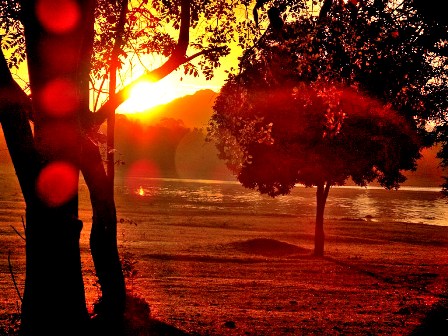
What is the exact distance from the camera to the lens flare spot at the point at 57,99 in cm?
797

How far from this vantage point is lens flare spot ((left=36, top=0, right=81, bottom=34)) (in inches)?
306

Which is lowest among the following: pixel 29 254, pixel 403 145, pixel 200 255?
pixel 200 255

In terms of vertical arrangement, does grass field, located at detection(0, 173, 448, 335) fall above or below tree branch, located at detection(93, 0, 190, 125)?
below

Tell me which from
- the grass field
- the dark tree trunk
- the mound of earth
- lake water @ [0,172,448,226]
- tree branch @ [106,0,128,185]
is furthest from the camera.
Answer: lake water @ [0,172,448,226]

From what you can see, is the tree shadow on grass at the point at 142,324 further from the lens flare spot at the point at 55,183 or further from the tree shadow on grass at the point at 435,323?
the tree shadow on grass at the point at 435,323

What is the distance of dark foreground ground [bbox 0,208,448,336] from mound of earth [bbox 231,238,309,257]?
0.18 ft

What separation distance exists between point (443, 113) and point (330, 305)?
10.4 metres

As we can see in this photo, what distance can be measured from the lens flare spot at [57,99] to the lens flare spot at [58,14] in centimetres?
75

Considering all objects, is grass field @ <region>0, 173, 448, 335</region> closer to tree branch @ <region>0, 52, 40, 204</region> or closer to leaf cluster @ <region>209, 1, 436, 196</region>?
leaf cluster @ <region>209, 1, 436, 196</region>

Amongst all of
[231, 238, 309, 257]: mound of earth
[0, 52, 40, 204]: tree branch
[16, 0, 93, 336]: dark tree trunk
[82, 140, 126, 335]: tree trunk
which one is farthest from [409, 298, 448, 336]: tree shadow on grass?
[231, 238, 309, 257]: mound of earth

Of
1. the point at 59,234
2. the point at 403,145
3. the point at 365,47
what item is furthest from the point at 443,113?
the point at 59,234

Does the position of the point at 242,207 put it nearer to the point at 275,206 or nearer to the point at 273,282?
the point at 275,206

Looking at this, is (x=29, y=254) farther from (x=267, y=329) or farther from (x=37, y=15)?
(x=267, y=329)

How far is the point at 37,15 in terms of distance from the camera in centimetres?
782
